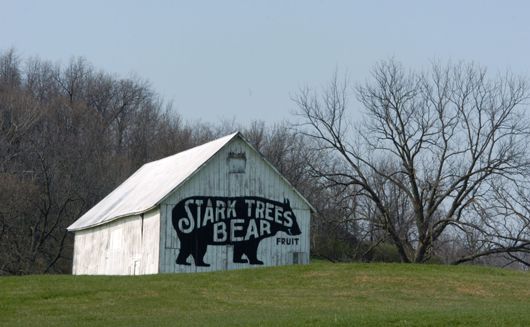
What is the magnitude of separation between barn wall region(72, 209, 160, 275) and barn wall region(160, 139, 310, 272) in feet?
2.06

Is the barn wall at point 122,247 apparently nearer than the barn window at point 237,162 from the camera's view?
Yes

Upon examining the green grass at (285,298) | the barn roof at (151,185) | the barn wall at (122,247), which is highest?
Result: the barn roof at (151,185)

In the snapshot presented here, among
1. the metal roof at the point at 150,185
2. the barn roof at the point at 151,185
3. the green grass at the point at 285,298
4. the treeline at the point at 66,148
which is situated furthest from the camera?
the treeline at the point at 66,148

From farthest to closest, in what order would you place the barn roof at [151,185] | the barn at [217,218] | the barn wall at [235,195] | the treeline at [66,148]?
the treeline at [66,148], the barn roof at [151,185], the barn at [217,218], the barn wall at [235,195]

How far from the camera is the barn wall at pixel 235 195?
39.0m

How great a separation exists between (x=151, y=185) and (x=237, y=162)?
5.53 meters

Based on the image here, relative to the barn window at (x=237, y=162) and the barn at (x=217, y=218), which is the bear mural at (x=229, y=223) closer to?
the barn at (x=217, y=218)

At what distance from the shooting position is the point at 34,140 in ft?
252

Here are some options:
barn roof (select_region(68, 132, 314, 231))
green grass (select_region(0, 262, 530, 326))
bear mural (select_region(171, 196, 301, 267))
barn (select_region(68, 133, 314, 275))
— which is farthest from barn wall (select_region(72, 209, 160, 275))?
green grass (select_region(0, 262, 530, 326))

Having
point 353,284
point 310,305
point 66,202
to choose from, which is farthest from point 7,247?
point 310,305

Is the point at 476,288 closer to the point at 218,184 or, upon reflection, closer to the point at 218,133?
the point at 218,184

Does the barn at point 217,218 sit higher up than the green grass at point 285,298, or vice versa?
the barn at point 217,218

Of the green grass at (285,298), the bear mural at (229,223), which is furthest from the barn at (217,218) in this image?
the green grass at (285,298)

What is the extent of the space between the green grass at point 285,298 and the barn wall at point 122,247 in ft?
23.8
